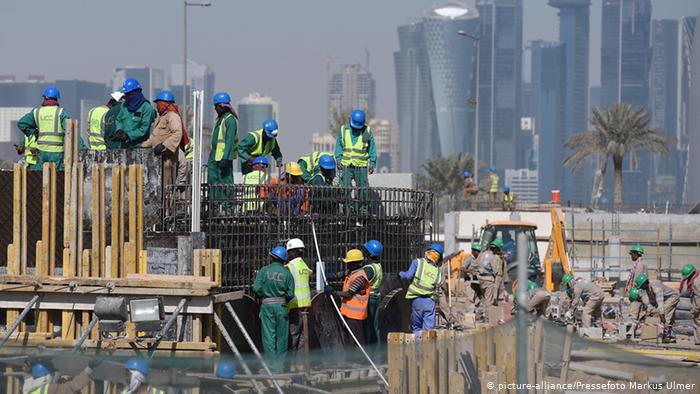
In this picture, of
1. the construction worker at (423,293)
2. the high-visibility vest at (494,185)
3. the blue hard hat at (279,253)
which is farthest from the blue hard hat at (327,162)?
the high-visibility vest at (494,185)

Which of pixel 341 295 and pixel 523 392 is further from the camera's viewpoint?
pixel 341 295

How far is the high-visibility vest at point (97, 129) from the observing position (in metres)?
18.1

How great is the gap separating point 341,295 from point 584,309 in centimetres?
741

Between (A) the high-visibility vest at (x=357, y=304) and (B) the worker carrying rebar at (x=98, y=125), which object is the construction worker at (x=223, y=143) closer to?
(B) the worker carrying rebar at (x=98, y=125)

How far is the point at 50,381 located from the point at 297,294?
5.52 metres

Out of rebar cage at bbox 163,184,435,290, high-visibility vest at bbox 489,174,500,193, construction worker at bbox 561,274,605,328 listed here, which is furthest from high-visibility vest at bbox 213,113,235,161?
high-visibility vest at bbox 489,174,500,193

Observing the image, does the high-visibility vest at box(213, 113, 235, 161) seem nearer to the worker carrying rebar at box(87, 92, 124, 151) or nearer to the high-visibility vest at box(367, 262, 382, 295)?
the worker carrying rebar at box(87, 92, 124, 151)

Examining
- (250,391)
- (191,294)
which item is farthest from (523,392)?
(191,294)

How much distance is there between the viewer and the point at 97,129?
18.2 meters

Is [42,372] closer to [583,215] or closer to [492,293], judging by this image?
[492,293]

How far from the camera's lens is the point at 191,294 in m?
14.3

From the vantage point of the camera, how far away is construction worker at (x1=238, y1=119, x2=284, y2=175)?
1906cm

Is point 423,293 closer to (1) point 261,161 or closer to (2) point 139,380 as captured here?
(1) point 261,161

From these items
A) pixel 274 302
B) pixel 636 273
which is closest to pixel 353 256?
pixel 274 302
